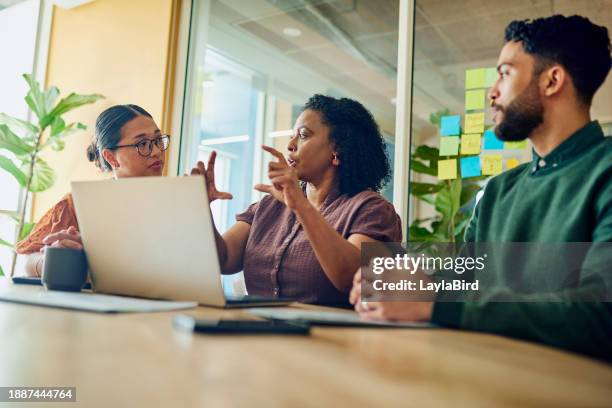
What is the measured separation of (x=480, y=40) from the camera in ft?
10.2

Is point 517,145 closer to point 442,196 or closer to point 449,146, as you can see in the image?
point 449,146

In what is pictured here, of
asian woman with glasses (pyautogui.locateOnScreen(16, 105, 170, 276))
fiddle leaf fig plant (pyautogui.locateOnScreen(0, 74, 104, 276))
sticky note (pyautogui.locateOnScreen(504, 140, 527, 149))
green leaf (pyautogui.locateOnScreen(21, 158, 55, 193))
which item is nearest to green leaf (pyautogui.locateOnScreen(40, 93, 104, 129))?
fiddle leaf fig plant (pyautogui.locateOnScreen(0, 74, 104, 276))

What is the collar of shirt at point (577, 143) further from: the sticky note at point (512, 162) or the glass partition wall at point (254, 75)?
the glass partition wall at point (254, 75)

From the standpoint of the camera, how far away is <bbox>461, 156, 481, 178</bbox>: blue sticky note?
2656mm

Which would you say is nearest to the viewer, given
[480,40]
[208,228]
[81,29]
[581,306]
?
[581,306]

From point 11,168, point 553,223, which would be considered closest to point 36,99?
point 11,168

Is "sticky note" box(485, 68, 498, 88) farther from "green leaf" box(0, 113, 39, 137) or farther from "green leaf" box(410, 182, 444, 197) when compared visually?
"green leaf" box(0, 113, 39, 137)

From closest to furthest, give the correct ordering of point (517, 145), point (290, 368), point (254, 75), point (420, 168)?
1. point (290, 368)
2. point (517, 145)
3. point (420, 168)
4. point (254, 75)

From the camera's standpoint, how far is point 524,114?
1409 mm

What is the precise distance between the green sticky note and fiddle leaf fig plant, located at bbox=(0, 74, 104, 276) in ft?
7.03

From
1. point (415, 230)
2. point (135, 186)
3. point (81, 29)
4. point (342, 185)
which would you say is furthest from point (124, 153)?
point (81, 29)

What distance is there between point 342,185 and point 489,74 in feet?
4.45

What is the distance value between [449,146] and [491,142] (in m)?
0.21

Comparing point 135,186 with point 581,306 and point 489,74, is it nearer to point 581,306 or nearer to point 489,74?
point 581,306
